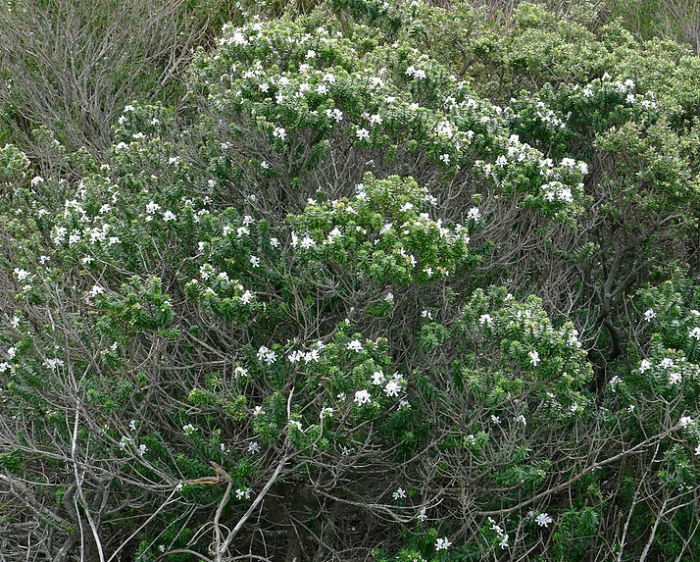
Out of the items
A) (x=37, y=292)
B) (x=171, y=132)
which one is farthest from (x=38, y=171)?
(x=37, y=292)

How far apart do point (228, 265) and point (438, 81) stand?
7.10 ft

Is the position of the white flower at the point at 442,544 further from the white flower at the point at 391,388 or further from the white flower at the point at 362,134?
the white flower at the point at 362,134

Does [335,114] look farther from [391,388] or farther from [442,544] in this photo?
[442,544]

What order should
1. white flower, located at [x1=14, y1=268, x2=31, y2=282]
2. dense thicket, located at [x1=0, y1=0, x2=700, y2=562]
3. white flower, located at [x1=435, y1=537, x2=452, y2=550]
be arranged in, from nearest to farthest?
1. dense thicket, located at [x1=0, y1=0, x2=700, y2=562]
2. white flower, located at [x1=435, y1=537, x2=452, y2=550]
3. white flower, located at [x1=14, y1=268, x2=31, y2=282]

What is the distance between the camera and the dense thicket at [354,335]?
4902 millimetres

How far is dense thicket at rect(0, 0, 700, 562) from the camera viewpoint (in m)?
4.90

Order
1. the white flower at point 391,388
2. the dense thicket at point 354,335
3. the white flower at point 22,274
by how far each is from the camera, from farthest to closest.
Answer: the white flower at point 22,274 → the dense thicket at point 354,335 → the white flower at point 391,388

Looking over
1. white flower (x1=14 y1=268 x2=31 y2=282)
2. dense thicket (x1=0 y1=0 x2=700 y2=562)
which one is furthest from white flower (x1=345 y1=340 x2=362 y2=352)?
white flower (x1=14 y1=268 x2=31 y2=282)

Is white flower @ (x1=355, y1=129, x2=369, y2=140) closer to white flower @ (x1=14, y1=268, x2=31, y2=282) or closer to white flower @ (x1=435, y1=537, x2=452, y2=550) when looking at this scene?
white flower @ (x1=14, y1=268, x2=31, y2=282)

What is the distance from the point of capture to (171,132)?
710cm

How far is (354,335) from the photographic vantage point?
480cm

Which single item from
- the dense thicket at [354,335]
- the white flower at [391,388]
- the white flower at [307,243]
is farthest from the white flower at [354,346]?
the white flower at [307,243]

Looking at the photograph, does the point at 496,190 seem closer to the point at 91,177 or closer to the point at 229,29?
the point at 229,29

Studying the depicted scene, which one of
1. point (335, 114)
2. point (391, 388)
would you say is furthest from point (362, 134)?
point (391, 388)
